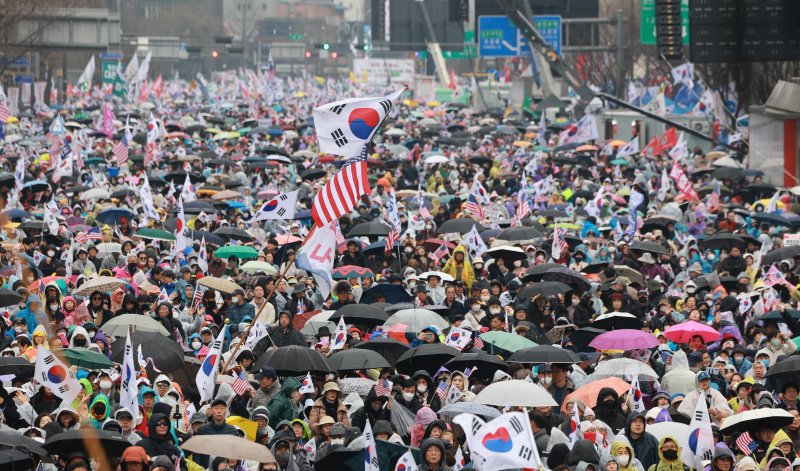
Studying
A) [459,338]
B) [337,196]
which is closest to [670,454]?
[459,338]

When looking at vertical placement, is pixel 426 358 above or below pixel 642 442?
Answer: above

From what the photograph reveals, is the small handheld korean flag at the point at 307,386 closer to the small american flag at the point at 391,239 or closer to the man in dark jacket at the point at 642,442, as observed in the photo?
the man in dark jacket at the point at 642,442

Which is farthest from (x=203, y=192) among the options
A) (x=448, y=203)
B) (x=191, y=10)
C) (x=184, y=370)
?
(x=191, y=10)

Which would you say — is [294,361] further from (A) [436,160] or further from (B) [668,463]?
(A) [436,160]

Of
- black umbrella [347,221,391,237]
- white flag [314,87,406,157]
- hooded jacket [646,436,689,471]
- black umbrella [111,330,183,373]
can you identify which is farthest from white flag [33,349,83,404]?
black umbrella [347,221,391,237]

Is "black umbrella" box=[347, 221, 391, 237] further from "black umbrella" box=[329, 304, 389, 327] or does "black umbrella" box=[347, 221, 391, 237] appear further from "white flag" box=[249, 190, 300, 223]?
"black umbrella" box=[329, 304, 389, 327]

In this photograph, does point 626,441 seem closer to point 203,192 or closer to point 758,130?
point 203,192

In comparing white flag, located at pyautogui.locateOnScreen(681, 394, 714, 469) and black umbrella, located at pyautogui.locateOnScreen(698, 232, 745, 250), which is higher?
black umbrella, located at pyautogui.locateOnScreen(698, 232, 745, 250)
